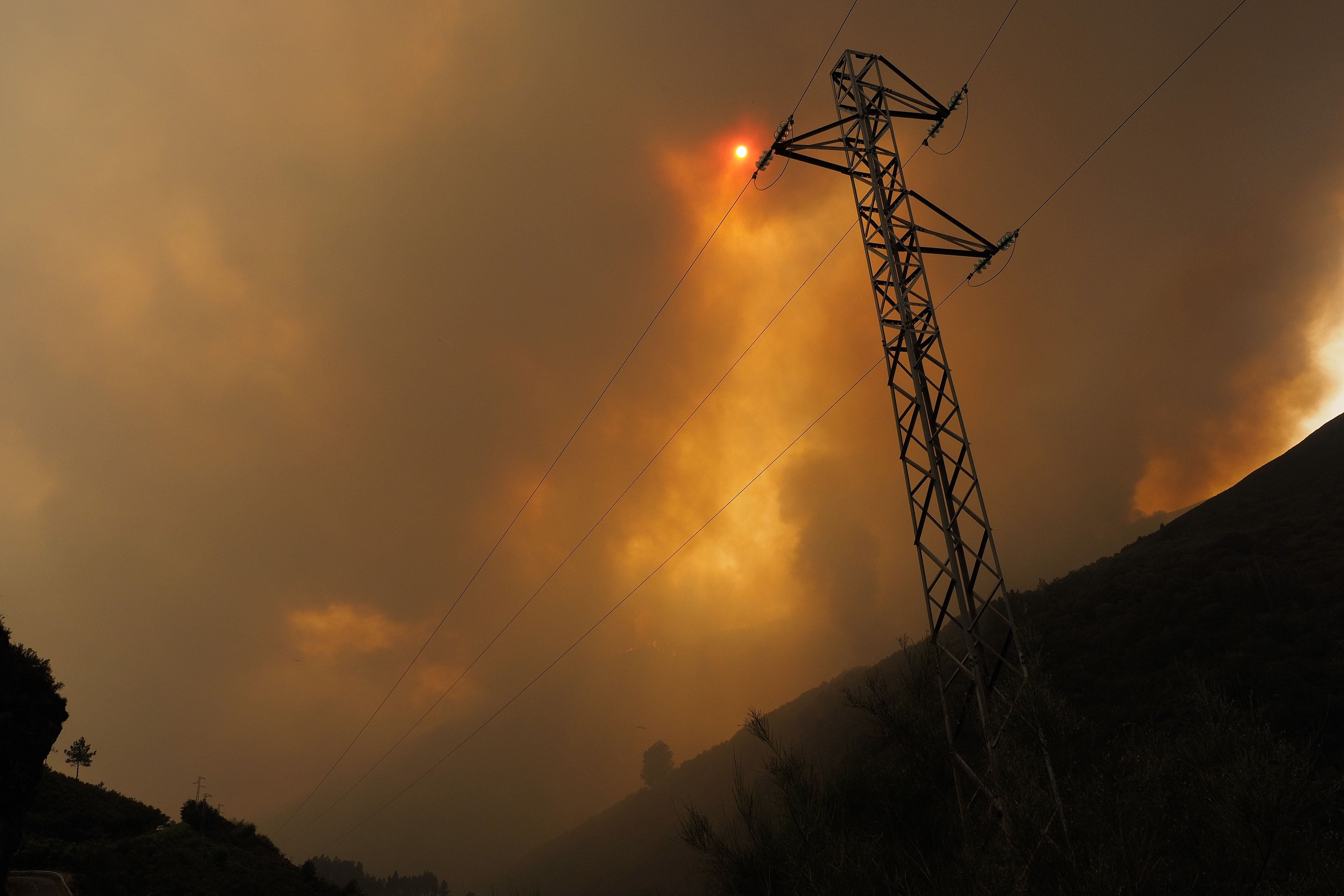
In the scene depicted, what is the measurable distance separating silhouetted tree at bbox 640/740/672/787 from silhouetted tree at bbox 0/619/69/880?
16660cm

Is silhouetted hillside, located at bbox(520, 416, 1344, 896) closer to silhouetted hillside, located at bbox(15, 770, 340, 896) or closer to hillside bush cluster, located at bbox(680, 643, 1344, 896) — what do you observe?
hillside bush cluster, located at bbox(680, 643, 1344, 896)

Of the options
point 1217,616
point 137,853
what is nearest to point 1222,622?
point 1217,616

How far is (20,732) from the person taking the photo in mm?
29078

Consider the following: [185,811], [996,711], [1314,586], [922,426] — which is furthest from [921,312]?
[185,811]

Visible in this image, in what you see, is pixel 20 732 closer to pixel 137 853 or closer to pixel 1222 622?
pixel 137 853

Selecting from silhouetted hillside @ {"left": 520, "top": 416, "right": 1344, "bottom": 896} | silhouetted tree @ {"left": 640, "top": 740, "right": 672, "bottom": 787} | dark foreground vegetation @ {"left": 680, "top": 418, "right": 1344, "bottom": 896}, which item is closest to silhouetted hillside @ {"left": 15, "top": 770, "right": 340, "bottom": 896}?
silhouetted hillside @ {"left": 520, "top": 416, "right": 1344, "bottom": 896}

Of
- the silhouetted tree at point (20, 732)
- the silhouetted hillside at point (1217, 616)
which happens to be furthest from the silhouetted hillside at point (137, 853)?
the silhouetted hillside at point (1217, 616)

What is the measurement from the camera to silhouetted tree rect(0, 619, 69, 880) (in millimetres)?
27844

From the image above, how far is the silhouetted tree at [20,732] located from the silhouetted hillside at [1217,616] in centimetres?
2338

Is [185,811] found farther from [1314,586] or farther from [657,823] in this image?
[1314,586]

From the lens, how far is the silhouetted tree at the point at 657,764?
17912cm

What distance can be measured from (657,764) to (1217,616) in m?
168

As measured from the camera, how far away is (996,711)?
35.1ft

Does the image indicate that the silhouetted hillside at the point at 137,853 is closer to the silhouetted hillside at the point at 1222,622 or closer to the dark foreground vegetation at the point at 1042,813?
the dark foreground vegetation at the point at 1042,813
